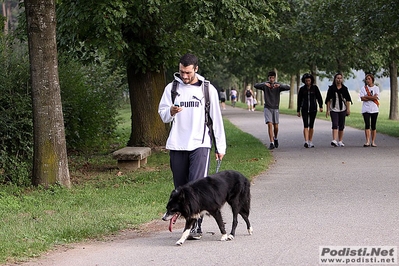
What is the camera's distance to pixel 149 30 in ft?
62.4

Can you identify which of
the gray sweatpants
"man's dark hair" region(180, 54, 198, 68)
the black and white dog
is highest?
"man's dark hair" region(180, 54, 198, 68)

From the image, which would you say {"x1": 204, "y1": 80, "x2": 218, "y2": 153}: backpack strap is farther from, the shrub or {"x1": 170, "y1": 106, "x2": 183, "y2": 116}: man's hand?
the shrub

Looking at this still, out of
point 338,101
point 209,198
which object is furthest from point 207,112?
point 338,101

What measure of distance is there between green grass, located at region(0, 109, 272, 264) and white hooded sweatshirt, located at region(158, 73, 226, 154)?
61.7 inches

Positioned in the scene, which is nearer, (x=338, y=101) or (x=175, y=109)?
(x=175, y=109)

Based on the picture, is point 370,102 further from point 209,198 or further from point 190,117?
point 209,198

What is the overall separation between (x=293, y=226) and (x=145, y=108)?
38.4 ft

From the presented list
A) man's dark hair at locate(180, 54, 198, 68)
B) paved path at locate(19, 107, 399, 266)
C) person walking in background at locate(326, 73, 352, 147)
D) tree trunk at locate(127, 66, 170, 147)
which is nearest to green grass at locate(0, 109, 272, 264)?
paved path at locate(19, 107, 399, 266)

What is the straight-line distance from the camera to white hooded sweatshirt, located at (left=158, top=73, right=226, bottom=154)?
8.25 meters

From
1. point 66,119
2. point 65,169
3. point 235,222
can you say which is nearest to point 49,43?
point 65,169

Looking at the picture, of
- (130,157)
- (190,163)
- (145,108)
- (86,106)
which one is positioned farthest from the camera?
(145,108)

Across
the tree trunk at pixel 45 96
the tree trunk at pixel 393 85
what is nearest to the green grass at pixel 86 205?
the tree trunk at pixel 45 96

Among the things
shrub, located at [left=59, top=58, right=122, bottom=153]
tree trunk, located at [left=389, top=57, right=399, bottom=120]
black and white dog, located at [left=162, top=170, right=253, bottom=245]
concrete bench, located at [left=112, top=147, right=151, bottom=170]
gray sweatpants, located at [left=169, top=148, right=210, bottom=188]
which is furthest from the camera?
tree trunk, located at [left=389, top=57, right=399, bottom=120]

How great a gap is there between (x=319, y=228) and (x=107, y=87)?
14329 mm
